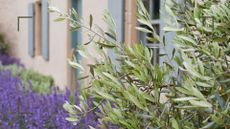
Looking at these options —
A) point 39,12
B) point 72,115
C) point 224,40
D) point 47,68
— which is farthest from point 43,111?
point 39,12

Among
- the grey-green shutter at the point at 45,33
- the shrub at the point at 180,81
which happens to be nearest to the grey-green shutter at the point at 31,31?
the grey-green shutter at the point at 45,33

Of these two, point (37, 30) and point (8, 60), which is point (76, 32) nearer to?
point (37, 30)

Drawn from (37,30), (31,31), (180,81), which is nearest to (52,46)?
(37,30)

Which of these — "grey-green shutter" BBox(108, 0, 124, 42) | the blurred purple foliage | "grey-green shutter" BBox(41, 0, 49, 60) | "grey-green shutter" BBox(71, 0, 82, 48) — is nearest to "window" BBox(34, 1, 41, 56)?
"grey-green shutter" BBox(41, 0, 49, 60)

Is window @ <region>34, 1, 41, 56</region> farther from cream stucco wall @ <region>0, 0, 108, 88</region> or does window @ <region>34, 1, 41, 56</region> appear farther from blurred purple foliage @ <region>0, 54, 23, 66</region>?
blurred purple foliage @ <region>0, 54, 23, 66</region>

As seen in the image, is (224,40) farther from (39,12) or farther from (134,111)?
(39,12)

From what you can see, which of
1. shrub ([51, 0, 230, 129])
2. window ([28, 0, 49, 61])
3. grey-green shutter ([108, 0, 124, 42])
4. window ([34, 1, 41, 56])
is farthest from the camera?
window ([34, 1, 41, 56])

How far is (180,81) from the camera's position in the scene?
233 cm

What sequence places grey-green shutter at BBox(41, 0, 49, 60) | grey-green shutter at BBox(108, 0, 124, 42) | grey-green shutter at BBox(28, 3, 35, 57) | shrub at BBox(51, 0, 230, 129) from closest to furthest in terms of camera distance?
shrub at BBox(51, 0, 230, 129) < grey-green shutter at BBox(108, 0, 124, 42) < grey-green shutter at BBox(41, 0, 49, 60) < grey-green shutter at BBox(28, 3, 35, 57)

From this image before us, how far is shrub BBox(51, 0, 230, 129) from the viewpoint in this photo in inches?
80.9

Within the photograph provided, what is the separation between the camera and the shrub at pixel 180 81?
205 cm

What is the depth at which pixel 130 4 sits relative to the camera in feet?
20.8

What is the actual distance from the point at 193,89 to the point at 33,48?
942cm

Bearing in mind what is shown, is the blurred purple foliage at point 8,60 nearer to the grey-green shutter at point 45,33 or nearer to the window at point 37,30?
the window at point 37,30
